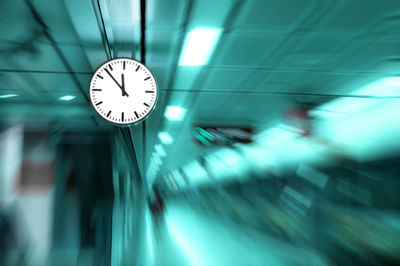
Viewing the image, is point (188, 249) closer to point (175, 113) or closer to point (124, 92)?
point (175, 113)

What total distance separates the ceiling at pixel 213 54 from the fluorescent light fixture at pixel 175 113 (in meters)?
0.20

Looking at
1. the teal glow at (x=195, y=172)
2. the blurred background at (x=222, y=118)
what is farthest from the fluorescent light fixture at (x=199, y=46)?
the teal glow at (x=195, y=172)

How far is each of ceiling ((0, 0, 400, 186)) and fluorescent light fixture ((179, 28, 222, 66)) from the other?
0.31 ft

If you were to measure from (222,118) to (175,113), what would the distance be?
4.15ft

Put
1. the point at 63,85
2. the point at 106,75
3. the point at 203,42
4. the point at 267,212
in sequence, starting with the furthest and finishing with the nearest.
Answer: the point at 267,212
the point at 63,85
the point at 203,42
the point at 106,75

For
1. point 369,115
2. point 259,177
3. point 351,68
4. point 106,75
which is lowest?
point 259,177

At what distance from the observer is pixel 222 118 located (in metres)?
7.95

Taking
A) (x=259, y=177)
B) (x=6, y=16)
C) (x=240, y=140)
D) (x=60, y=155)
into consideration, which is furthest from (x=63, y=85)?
(x=259, y=177)

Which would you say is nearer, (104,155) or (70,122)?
(104,155)

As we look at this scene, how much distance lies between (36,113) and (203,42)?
13.6 ft

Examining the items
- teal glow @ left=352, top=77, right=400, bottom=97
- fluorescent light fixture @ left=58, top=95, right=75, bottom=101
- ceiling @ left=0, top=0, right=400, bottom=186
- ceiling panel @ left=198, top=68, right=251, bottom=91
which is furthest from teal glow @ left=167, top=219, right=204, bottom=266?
teal glow @ left=352, top=77, right=400, bottom=97

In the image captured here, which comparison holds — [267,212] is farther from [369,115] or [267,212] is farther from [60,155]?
[60,155]

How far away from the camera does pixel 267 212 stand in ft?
27.0

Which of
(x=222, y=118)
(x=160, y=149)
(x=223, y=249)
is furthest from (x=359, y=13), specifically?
(x=160, y=149)
